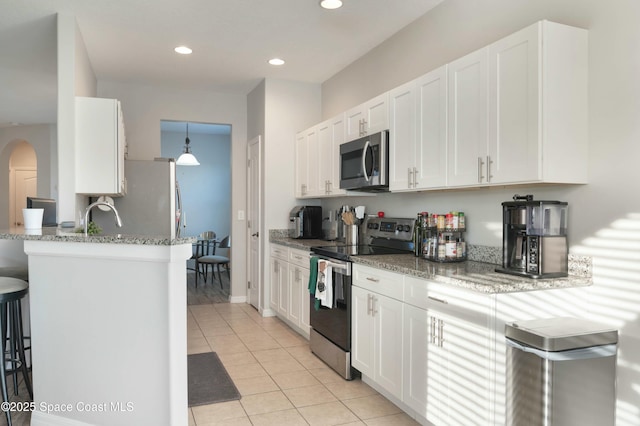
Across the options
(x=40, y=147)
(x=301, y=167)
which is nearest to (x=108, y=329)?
(x=301, y=167)

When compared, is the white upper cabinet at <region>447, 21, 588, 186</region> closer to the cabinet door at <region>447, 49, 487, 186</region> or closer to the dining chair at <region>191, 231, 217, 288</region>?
the cabinet door at <region>447, 49, 487, 186</region>

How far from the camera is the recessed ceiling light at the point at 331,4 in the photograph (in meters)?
3.24

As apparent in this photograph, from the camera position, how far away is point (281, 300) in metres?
4.77

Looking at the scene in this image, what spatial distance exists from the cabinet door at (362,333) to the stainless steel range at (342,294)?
0.18 feet

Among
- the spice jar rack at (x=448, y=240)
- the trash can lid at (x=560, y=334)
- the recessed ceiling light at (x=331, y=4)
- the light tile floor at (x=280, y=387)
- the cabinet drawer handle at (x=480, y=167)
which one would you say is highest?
the recessed ceiling light at (x=331, y=4)

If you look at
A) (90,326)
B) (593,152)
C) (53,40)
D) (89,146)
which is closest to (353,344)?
(90,326)

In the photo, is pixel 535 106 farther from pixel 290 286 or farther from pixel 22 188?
pixel 22 188

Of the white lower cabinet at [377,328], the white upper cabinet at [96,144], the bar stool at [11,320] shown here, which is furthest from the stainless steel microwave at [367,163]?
the bar stool at [11,320]

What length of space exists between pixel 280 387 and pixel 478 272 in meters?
1.61

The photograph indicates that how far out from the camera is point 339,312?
3.32m

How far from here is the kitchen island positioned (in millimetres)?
2221

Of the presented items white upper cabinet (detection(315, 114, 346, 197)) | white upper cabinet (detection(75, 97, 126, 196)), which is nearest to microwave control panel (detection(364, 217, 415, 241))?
white upper cabinet (detection(315, 114, 346, 197))

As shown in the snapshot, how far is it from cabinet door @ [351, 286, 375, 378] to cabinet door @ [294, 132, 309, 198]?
2.10 m

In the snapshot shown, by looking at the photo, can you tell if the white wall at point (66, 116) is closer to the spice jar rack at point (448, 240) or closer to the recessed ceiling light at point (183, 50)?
the recessed ceiling light at point (183, 50)
